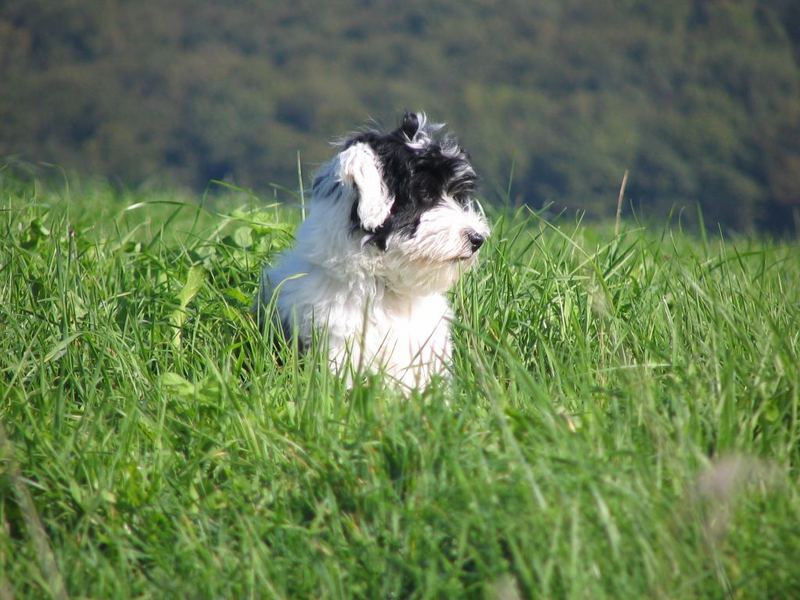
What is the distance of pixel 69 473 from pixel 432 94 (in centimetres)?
4419

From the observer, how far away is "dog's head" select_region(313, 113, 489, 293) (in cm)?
349

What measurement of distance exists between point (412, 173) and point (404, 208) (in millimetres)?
149

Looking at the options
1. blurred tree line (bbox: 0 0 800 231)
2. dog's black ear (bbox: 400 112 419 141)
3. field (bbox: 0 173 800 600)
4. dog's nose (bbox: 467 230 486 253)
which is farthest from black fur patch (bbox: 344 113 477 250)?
blurred tree line (bbox: 0 0 800 231)

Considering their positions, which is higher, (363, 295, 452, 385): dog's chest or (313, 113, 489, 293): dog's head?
(313, 113, 489, 293): dog's head

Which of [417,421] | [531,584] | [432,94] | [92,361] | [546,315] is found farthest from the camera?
[432,94]

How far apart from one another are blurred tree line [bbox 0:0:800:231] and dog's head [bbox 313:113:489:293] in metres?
26.6

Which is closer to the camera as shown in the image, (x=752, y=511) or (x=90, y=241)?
(x=752, y=511)

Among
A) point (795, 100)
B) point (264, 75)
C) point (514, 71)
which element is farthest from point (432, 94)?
point (795, 100)

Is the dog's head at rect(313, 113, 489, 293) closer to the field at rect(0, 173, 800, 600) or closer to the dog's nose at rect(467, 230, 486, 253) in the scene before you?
the dog's nose at rect(467, 230, 486, 253)

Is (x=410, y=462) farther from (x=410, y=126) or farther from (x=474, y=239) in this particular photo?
(x=410, y=126)

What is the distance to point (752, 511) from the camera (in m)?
2.22

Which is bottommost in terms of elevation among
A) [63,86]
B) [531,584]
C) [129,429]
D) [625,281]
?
[531,584]

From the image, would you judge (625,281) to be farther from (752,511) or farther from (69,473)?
(69,473)

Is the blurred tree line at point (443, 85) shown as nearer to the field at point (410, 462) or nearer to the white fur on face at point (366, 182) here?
the white fur on face at point (366, 182)
